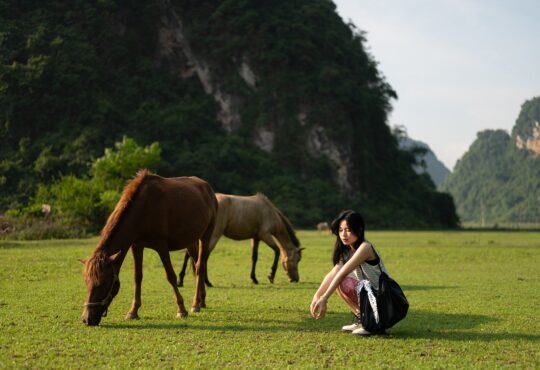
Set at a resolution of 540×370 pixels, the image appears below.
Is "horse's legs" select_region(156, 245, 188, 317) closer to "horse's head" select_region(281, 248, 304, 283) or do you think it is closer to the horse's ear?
the horse's ear

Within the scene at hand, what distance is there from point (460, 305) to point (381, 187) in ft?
211

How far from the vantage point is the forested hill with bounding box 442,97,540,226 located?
137125 millimetres

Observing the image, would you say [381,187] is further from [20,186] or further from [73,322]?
[73,322]

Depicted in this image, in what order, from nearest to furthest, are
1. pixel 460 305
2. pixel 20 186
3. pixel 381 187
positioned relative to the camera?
1. pixel 460 305
2. pixel 20 186
3. pixel 381 187

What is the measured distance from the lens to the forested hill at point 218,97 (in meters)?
63.3

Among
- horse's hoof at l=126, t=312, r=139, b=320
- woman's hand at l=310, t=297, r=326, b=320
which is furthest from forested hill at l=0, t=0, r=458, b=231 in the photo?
woman's hand at l=310, t=297, r=326, b=320

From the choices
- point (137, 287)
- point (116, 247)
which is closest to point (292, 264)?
point (137, 287)

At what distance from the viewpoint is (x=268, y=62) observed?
235ft

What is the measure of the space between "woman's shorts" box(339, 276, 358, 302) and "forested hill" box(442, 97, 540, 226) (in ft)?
418

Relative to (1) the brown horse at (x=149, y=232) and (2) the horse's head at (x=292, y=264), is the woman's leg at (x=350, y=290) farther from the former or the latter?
(2) the horse's head at (x=292, y=264)

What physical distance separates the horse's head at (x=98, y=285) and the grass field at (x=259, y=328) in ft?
0.60

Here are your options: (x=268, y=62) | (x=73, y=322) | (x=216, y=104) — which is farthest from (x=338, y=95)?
(x=73, y=322)

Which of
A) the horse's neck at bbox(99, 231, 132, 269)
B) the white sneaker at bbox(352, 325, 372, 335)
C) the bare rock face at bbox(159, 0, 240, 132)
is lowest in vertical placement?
the white sneaker at bbox(352, 325, 372, 335)

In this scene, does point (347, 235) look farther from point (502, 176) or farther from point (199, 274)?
point (502, 176)
